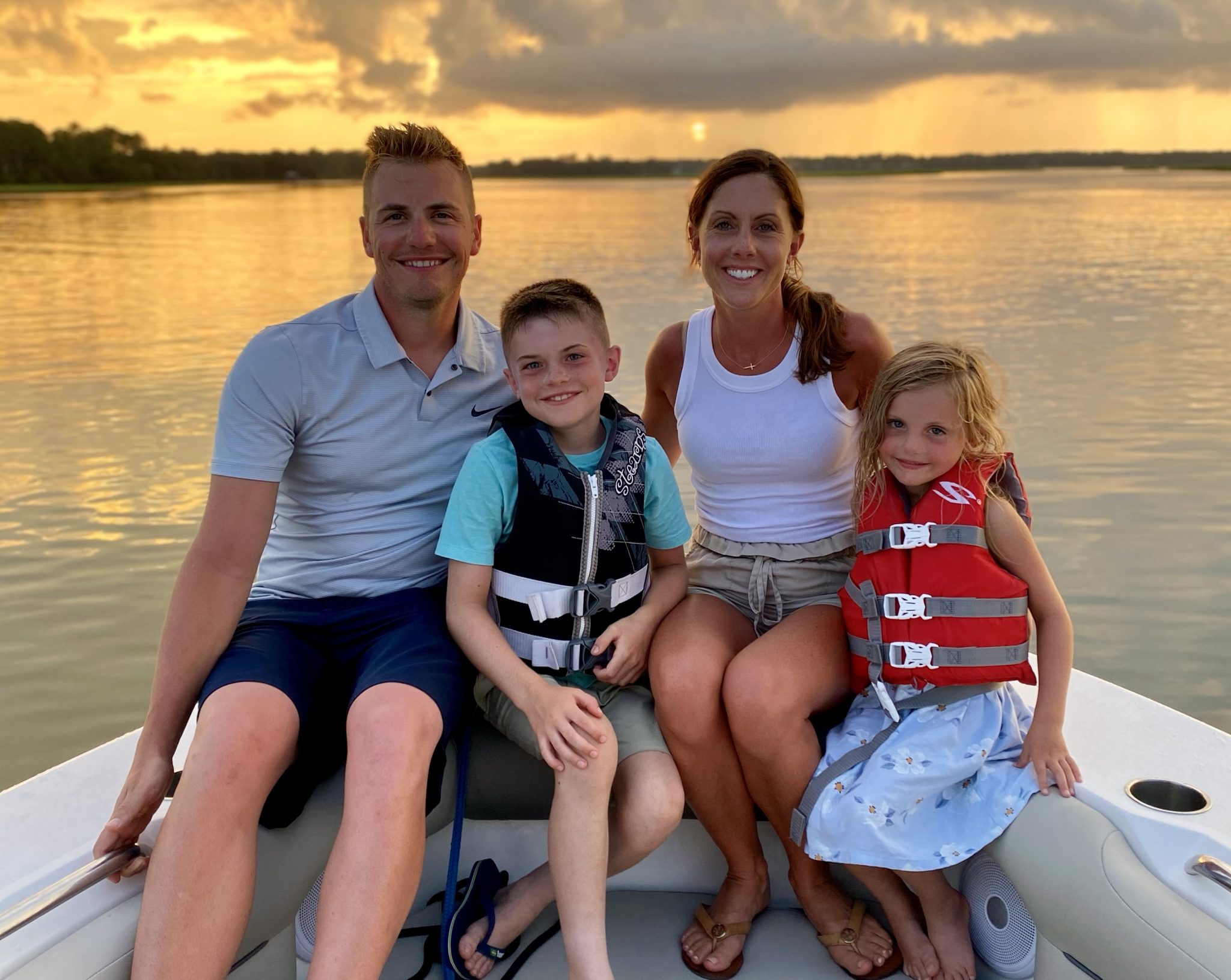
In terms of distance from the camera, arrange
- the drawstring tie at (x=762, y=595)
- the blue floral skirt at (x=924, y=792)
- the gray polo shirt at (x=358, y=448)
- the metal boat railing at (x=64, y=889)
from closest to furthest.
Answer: the metal boat railing at (x=64, y=889), the blue floral skirt at (x=924, y=792), the gray polo shirt at (x=358, y=448), the drawstring tie at (x=762, y=595)

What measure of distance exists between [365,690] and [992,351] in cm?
899

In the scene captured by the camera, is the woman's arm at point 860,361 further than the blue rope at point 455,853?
Yes

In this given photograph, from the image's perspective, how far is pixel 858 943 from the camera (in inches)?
75.2

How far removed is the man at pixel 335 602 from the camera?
1.48 metres

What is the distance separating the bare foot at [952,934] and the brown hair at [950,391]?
0.70 meters

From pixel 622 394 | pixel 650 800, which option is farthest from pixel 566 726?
pixel 622 394

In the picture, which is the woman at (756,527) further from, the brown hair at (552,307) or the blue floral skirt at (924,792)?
the brown hair at (552,307)

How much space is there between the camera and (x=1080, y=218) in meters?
26.1

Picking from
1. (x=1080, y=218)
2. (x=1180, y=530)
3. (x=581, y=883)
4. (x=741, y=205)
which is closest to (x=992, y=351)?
(x=1180, y=530)

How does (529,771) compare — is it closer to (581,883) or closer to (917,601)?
(581,883)

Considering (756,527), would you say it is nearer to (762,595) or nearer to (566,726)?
(762,595)

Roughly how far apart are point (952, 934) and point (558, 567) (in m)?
0.93

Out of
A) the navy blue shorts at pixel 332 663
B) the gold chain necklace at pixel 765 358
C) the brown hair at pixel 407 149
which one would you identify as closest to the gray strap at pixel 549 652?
the navy blue shorts at pixel 332 663

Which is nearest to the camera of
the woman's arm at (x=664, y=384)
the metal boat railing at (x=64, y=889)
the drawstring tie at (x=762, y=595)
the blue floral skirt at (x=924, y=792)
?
the metal boat railing at (x=64, y=889)
